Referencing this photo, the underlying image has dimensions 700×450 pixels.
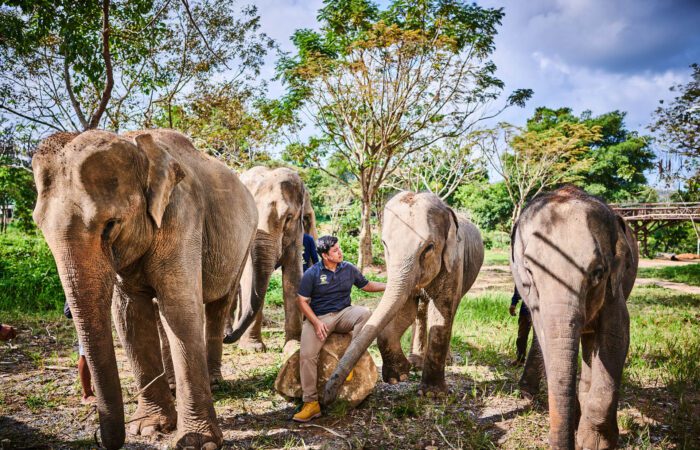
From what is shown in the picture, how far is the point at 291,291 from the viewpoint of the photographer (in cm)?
627

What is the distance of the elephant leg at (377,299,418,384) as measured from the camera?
16.0 feet

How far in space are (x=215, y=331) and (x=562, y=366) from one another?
3.41m

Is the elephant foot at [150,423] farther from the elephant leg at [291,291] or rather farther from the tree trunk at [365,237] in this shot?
the tree trunk at [365,237]

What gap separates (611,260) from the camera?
323cm

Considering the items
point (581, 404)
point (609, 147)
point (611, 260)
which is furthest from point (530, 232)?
point (609, 147)

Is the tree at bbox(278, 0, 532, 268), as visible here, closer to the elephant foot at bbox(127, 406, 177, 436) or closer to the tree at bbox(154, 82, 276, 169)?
the tree at bbox(154, 82, 276, 169)

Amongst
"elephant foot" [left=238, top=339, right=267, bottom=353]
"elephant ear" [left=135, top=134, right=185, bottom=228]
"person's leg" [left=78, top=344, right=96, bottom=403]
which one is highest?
"elephant ear" [left=135, top=134, right=185, bottom=228]

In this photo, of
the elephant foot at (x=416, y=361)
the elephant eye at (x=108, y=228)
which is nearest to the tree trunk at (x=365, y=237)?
the elephant foot at (x=416, y=361)

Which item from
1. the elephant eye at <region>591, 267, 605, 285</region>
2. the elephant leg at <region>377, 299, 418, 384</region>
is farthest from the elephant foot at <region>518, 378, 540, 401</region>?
the elephant eye at <region>591, 267, 605, 285</region>

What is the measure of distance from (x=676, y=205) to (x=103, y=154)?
33.1m

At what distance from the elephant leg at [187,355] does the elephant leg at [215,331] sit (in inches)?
60.6

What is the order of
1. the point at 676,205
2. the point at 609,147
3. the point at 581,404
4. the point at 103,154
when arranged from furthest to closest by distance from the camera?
the point at 609,147 < the point at 676,205 < the point at 581,404 < the point at 103,154

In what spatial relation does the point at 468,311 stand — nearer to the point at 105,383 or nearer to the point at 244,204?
the point at 244,204

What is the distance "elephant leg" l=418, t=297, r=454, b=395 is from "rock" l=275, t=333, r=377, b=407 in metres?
0.59
